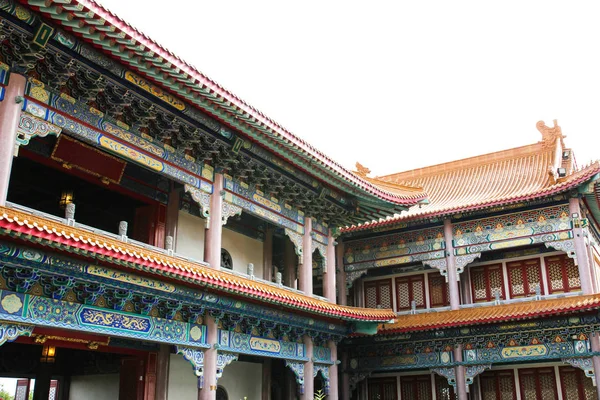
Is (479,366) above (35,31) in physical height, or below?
below

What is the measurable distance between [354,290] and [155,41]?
42.9 feet

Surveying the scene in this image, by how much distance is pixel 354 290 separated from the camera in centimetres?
2103

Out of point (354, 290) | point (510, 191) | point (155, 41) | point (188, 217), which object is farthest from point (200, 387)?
point (510, 191)

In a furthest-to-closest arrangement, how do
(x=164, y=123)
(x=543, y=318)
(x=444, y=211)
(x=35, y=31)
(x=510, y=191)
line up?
(x=510, y=191) < (x=444, y=211) < (x=543, y=318) < (x=164, y=123) < (x=35, y=31)

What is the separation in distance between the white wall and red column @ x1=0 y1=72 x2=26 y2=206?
19.9 feet

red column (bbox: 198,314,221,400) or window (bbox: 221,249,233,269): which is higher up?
window (bbox: 221,249,233,269)

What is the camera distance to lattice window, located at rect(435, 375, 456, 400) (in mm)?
18344

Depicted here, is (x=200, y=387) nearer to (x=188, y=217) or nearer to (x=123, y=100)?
(x=188, y=217)

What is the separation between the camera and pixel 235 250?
634 inches

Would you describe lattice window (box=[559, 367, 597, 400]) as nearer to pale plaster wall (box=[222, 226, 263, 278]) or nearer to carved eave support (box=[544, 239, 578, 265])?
carved eave support (box=[544, 239, 578, 265])

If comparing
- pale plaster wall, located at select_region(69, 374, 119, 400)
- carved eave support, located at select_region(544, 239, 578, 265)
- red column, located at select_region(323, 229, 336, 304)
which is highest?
carved eave support, located at select_region(544, 239, 578, 265)

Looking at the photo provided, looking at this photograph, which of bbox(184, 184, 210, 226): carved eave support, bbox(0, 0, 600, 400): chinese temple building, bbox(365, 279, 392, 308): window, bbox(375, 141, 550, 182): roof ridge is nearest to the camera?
bbox(0, 0, 600, 400): chinese temple building

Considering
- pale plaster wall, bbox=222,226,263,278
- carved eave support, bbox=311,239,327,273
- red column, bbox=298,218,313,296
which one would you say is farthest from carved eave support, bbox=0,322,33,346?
carved eave support, bbox=311,239,327,273

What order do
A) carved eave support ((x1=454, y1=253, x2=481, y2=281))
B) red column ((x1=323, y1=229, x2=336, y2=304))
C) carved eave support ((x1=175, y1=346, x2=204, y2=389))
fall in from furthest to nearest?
carved eave support ((x1=454, y1=253, x2=481, y2=281))
red column ((x1=323, y1=229, x2=336, y2=304))
carved eave support ((x1=175, y1=346, x2=204, y2=389))
